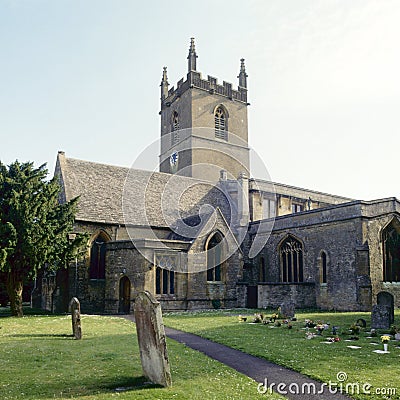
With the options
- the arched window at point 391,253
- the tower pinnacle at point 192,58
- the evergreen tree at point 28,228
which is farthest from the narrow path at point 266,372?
the tower pinnacle at point 192,58

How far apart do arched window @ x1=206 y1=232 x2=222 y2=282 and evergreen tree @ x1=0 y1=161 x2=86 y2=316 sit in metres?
8.63

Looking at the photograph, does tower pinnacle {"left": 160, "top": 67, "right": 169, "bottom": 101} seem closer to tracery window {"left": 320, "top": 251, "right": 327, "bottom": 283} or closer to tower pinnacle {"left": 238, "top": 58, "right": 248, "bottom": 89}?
tower pinnacle {"left": 238, "top": 58, "right": 248, "bottom": 89}

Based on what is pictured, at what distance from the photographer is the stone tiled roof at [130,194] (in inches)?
1158

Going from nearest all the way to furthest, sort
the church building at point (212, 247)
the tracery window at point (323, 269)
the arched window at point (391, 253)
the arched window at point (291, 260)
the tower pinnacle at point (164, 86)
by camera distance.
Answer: the church building at point (212, 247), the arched window at point (391, 253), the tracery window at point (323, 269), the arched window at point (291, 260), the tower pinnacle at point (164, 86)

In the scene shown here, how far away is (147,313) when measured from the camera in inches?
368

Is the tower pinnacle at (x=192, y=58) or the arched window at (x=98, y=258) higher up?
the tower pinnacle at (x=192, y=58)

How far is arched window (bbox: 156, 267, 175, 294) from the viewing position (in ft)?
88.7

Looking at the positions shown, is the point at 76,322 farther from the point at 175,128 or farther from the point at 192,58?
the point at 192,58

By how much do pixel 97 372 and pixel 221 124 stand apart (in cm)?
3658

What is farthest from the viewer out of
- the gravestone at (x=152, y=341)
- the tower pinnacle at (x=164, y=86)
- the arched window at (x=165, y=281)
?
the tower pinnacle at (x=164, y=86)

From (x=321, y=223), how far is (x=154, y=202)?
11.9 metres

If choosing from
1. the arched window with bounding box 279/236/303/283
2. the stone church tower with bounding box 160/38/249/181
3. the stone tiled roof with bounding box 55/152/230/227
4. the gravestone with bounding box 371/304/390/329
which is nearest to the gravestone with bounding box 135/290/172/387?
the gravestone with bounding box 371/304/390/329

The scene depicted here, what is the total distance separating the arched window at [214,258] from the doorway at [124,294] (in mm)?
5284

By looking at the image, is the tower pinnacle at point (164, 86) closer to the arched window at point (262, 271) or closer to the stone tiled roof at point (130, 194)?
the stone tiled roof at point (130, 194)
